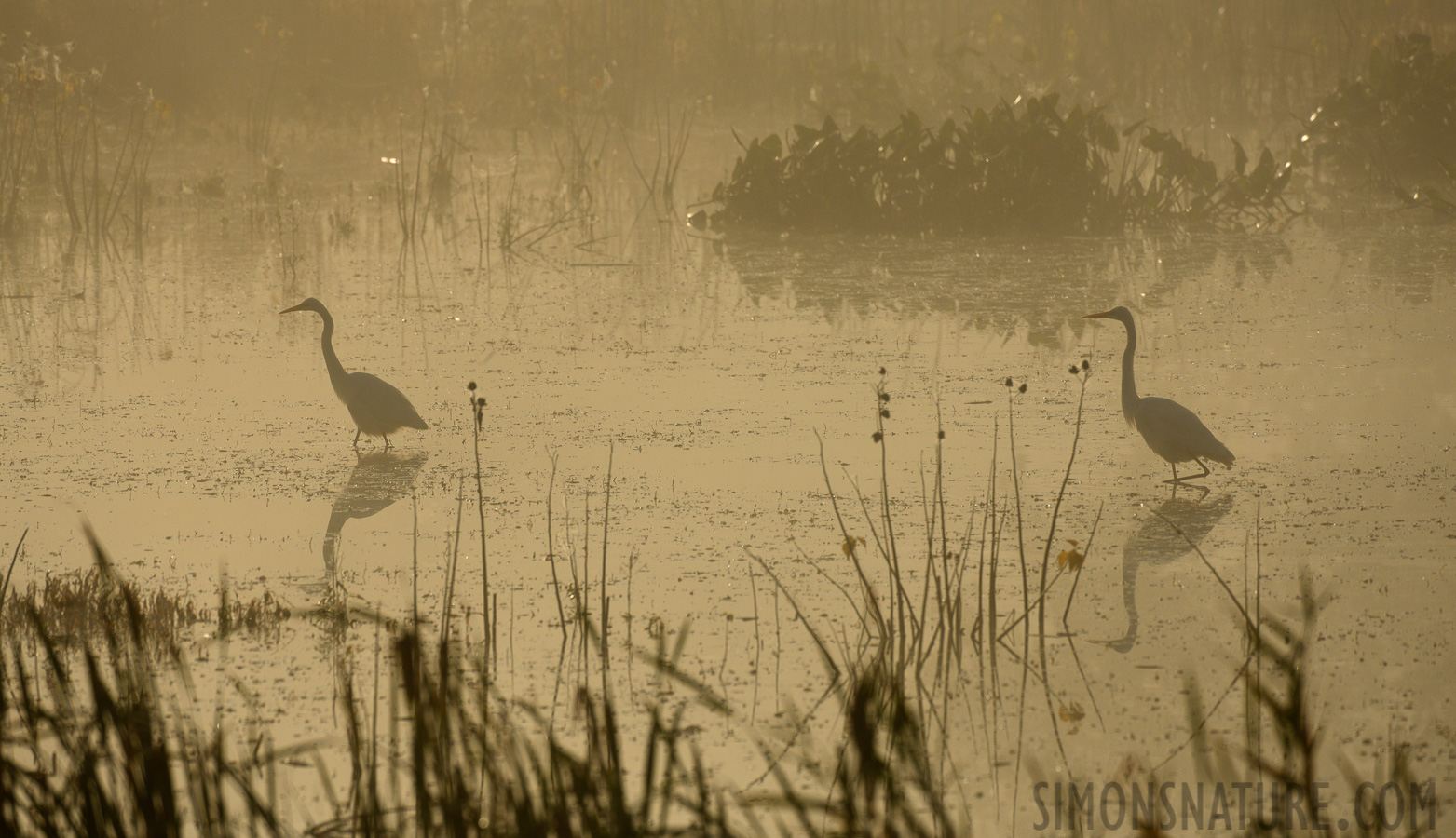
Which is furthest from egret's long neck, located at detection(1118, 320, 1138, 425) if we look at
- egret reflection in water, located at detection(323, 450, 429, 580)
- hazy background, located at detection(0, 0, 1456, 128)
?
hazy background, located at detection(0, 0, 1456, 128)

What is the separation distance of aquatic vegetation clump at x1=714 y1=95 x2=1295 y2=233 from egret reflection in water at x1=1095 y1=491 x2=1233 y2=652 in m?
4.87

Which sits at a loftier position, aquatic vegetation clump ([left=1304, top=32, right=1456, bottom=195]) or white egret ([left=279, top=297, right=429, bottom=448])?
aquatic vegetation clump ([left=1304, top=32, right=1456, bottom=195])

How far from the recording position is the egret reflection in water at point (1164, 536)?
329cm

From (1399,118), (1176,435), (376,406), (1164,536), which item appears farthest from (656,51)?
(1164,536)

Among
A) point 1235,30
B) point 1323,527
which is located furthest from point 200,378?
point 1235,30

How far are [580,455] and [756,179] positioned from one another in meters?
4.79

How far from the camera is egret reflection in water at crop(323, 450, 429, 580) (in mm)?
3823

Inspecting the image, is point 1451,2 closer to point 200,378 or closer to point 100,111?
point 100,111

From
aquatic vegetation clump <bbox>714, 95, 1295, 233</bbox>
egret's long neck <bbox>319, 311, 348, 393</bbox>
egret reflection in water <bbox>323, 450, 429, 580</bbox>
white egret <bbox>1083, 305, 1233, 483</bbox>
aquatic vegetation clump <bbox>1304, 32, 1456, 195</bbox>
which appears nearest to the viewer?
egret reflection in water <bbox>323, 450, 429, 580</bbox>

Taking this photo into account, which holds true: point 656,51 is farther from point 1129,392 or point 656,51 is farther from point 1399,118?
point 1129,392

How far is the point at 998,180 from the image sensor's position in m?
8.71

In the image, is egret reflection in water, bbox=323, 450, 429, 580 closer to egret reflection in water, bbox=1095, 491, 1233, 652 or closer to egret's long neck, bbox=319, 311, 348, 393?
egret's long neck, bbox=319, 311, 348, 393

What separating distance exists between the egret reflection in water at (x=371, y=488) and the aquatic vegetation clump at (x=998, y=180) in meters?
4.65

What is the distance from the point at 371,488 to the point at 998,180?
527 cm
